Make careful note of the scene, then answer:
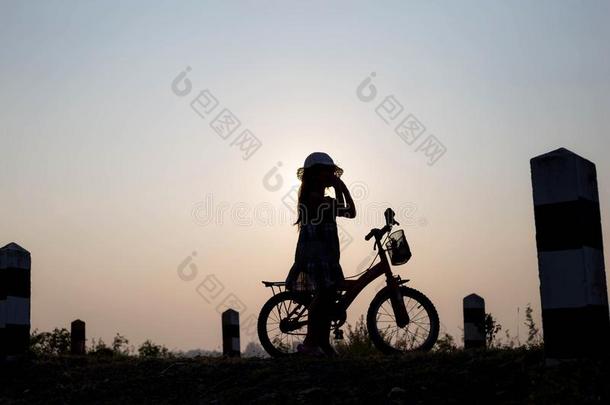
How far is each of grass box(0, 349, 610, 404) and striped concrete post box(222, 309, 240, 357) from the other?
16.8 ft

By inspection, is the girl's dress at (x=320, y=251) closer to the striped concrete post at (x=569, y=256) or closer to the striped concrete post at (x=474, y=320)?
the striped concrete post at (x=474, y=320)

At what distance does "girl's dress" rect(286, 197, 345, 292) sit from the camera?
970 cm

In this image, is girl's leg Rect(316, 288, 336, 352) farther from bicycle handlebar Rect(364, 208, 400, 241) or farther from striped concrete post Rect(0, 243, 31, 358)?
striped concrete post Rect(0, 243, 31, 358)

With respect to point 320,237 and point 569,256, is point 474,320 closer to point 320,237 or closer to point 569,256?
point 320,237

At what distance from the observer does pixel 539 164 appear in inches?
238

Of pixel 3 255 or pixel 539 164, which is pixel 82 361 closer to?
pixel 3 255

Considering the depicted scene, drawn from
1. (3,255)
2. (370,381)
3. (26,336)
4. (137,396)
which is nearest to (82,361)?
(26,336)

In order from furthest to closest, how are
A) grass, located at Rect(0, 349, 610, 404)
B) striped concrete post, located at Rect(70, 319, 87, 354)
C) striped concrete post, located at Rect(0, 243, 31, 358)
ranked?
1. striped concrete post, located at Rect(70, 319, 87, 354)
2. striped concrete post, located at Rect(0, 243, 31, 358)
3. grass, located at Rect(0, 349, 610, 404)

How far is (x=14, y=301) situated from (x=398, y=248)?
4400 mm

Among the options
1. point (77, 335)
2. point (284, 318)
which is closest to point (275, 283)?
point (284, 318)

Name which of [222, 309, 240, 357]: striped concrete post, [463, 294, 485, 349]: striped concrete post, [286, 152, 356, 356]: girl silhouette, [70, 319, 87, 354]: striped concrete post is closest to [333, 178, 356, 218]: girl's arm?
[286, 152, 356, 356]: girl silhouette

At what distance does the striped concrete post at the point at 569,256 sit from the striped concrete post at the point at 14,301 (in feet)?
20.9

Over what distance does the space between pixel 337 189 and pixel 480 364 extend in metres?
3.74

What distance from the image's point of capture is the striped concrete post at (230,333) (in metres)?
14.4
